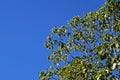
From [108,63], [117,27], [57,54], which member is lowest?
→ [108,63]

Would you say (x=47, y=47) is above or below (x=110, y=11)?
above

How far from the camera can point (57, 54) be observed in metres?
26.8

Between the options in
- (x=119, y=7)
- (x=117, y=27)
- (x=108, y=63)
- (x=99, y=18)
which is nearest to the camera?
(x=108, y=63)

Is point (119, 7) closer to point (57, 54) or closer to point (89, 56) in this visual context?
point (89, 56)

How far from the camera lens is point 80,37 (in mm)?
26766

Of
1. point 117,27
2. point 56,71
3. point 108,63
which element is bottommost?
point 108,63

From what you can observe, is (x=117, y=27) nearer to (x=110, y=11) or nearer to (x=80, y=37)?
(x=110, y=11)

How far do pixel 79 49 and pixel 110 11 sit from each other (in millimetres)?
4949

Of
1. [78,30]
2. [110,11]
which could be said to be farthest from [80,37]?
[110,11]

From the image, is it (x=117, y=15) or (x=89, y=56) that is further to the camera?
(x=89, y=56)

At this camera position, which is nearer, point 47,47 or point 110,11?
point 110,11

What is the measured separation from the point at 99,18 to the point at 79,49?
327cm

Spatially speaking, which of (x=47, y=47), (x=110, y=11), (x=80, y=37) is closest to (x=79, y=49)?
(x=80, y=37)

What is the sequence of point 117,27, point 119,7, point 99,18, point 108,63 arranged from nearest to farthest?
point 108,63 < point 117,27 < point 119,7 < point 99,18
